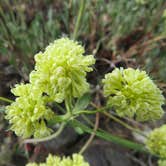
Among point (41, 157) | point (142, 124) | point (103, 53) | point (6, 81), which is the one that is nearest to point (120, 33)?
point (103, 53)

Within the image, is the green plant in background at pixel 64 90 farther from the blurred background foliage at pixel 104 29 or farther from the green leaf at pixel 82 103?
the blurred background foliage at pixel 104 29

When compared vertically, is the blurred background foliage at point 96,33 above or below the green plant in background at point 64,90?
above

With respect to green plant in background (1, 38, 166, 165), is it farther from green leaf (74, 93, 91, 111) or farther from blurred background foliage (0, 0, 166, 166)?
blurred background foliage (0, 0, 166, 166)

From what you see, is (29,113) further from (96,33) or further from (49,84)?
(96,33)

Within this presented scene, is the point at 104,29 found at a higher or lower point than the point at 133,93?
higher

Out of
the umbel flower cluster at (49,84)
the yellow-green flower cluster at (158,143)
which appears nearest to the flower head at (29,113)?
the umbel flower cluster at (49,84)

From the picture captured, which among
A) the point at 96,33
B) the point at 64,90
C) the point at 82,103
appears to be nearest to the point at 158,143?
the point at 82,103
